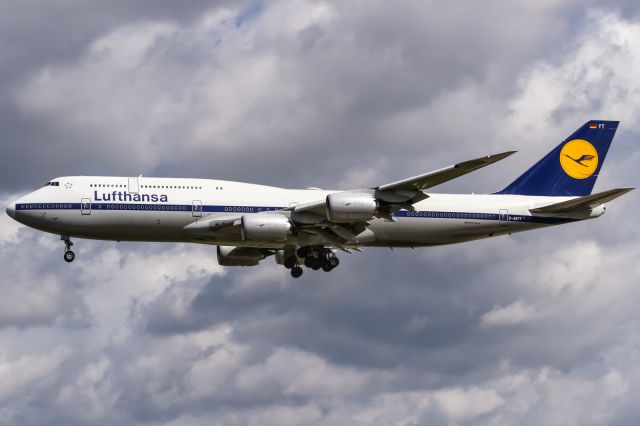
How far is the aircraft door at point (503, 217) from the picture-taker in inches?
2965

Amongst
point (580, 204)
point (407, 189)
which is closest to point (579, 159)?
point (580, 204)

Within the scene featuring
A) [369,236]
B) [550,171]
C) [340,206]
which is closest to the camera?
[340,206]

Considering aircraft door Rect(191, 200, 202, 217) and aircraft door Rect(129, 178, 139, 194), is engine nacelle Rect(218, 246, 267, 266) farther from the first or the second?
aircraft door Rect(129, 178, 139, 194)

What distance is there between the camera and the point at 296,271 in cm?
7725

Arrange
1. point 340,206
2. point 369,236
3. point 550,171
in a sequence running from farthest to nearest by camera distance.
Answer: point 550,171 < point 369,236 < point 340,206

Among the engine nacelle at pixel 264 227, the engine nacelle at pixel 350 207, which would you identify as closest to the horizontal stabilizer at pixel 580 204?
the engine nacelle at pixel 350 207

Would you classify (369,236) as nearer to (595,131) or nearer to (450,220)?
(450,220)

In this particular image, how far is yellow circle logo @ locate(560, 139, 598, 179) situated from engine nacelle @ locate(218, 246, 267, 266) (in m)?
21.8

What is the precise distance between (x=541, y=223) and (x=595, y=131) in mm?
11149

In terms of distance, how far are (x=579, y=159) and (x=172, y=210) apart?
29782 mm

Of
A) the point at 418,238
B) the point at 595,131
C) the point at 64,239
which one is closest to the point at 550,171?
the point at 595,131

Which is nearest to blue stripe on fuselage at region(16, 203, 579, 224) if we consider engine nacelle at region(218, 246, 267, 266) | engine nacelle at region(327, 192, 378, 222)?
engine nacelle at region(327, 192, 378, 222)

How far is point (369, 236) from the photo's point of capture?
72.2 meters

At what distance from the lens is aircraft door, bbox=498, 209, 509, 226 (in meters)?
75.3
